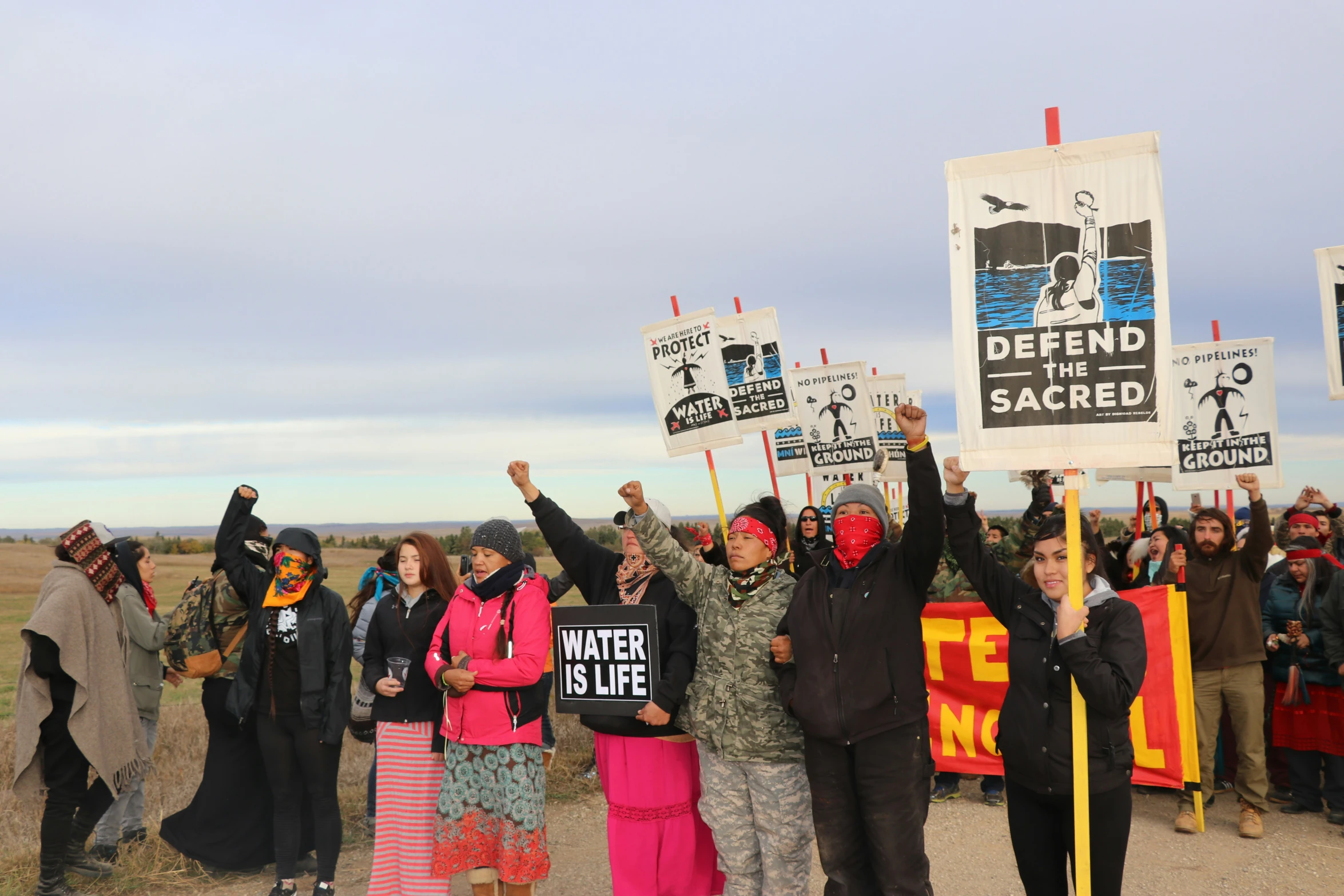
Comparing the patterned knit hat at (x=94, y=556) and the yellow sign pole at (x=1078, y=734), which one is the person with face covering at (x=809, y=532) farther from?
the patterned knit hat at (x=94, y=556)

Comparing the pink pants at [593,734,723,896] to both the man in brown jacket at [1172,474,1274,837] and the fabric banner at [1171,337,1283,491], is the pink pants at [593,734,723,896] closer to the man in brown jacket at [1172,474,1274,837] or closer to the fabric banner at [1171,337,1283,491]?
the man in brown jacket at [1172,474,1274,837]

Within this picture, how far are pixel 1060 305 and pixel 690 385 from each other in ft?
16.6

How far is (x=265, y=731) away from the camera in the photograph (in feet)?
19.0

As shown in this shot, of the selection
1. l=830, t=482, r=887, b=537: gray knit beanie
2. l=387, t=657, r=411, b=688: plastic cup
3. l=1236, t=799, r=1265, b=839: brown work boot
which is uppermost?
l=830, t=482, r=887, b=537: gray knit beanie

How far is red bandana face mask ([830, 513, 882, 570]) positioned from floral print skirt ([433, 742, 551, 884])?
208 centimetres

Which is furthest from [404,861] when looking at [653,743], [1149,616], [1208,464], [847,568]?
[1208,464]

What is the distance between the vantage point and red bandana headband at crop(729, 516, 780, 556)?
186 inches

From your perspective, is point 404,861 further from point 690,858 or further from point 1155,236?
point 1155,236

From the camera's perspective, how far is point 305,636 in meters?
5.83

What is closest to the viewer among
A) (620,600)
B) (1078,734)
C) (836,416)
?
(1078,734)

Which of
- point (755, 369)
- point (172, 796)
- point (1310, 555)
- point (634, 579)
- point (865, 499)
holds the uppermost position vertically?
point (755, 369)

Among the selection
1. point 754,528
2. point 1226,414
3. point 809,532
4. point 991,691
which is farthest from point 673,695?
point 1226,414

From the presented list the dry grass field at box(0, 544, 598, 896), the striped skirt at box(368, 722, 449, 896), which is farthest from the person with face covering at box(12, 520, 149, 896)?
the striped skirt at box(368, 722, 449, 896)

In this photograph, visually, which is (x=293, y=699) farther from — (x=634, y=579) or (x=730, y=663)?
(x=730, y=663)
